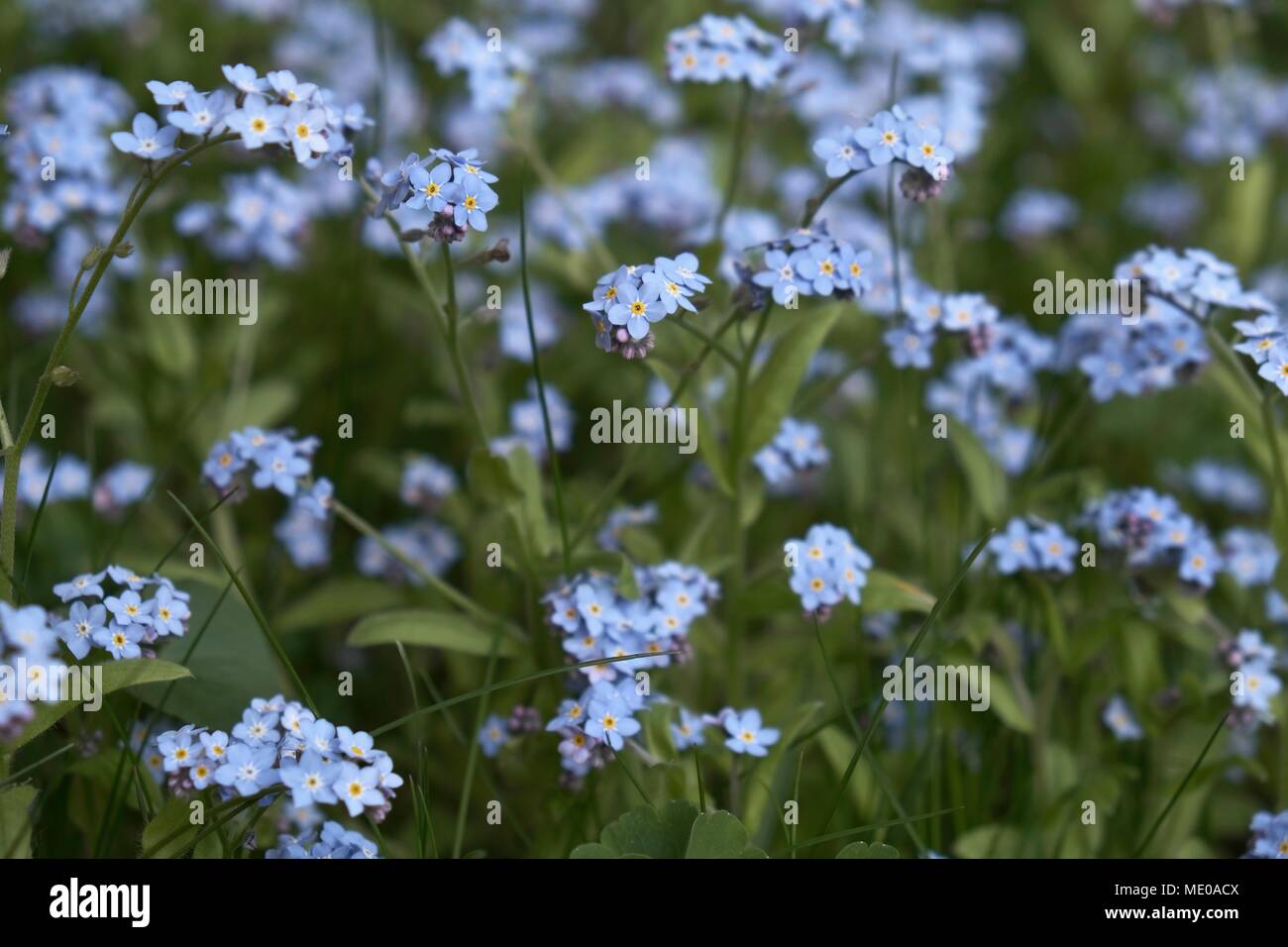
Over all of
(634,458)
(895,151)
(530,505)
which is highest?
(895,151)

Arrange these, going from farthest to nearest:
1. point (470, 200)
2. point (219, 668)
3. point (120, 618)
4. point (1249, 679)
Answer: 1. point (1249, 679)
2. point (219, 668)
3. point (470, 200)
4. point (120, 618)

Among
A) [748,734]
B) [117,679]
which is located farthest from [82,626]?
[748,734]

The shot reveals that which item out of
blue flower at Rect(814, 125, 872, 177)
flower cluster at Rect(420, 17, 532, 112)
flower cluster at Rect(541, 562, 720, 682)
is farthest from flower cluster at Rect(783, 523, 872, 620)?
flower cluster at Rect(420, 17, 532, 112)

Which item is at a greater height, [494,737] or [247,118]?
[247,118]

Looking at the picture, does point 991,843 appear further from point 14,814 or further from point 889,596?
point 14,814
